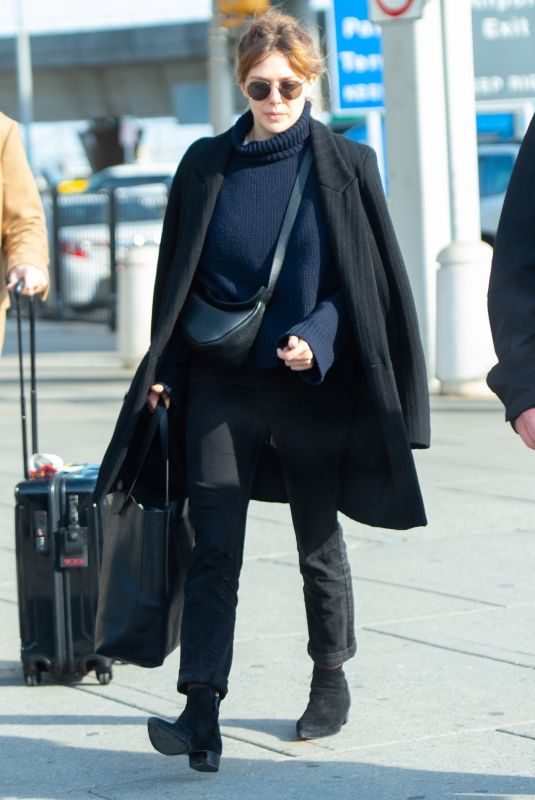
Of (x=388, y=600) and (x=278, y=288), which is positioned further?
(x=388, y=600)

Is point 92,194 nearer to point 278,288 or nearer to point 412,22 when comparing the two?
Result: point 412,22

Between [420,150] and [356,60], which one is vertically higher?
[356,60]

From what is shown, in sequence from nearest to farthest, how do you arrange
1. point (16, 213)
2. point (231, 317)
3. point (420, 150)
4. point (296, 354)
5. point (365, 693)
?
point (296, 354) < point (231, 317) < point (365, 693) < point (16, 213) < point (420, 150)

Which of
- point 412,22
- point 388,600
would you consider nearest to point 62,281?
point 412,22

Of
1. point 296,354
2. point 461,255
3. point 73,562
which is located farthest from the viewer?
point 461,255

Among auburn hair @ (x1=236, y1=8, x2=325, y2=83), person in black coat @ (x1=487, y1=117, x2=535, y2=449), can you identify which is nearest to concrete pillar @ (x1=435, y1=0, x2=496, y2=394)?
auburn hair @ (x1=236, y1=8, x2=325, y2=83)

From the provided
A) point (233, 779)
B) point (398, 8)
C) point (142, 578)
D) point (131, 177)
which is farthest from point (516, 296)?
point (131, 177)

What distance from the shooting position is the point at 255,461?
14.0 feet

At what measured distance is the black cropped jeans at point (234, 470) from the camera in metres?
4.15

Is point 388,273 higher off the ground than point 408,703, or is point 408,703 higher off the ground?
point 388,273

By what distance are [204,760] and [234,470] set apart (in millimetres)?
712

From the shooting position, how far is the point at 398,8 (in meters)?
11.3

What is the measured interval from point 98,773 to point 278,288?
4.25ft

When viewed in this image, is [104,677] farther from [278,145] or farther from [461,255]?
[461,255]
